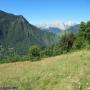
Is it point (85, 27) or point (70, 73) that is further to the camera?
point (85, 27)

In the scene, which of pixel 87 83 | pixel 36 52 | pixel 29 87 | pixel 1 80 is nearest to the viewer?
pixel 87 83

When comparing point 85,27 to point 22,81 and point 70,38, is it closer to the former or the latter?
point 70,38

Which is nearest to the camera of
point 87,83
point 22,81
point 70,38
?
point 87,83

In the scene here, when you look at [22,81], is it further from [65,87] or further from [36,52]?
[36,52]

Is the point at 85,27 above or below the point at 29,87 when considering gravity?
above

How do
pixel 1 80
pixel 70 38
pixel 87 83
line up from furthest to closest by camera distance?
pixel 70 38
pixel 1 80
pixel 87 83

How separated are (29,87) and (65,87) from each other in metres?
2.28

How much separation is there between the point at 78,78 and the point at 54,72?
3096 mm

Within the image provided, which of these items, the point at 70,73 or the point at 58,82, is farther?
the point at 70,73

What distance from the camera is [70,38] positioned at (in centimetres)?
9856

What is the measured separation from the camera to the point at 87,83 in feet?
48.1

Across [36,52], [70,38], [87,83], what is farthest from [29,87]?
[70,38]

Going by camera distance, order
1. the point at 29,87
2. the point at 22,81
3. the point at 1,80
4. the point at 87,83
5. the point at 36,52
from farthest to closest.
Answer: the point at 36,52, the point at 1,80, the point at 22,81, the point at 29,87, the point at 87,83

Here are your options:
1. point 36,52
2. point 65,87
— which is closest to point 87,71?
point 65,87
